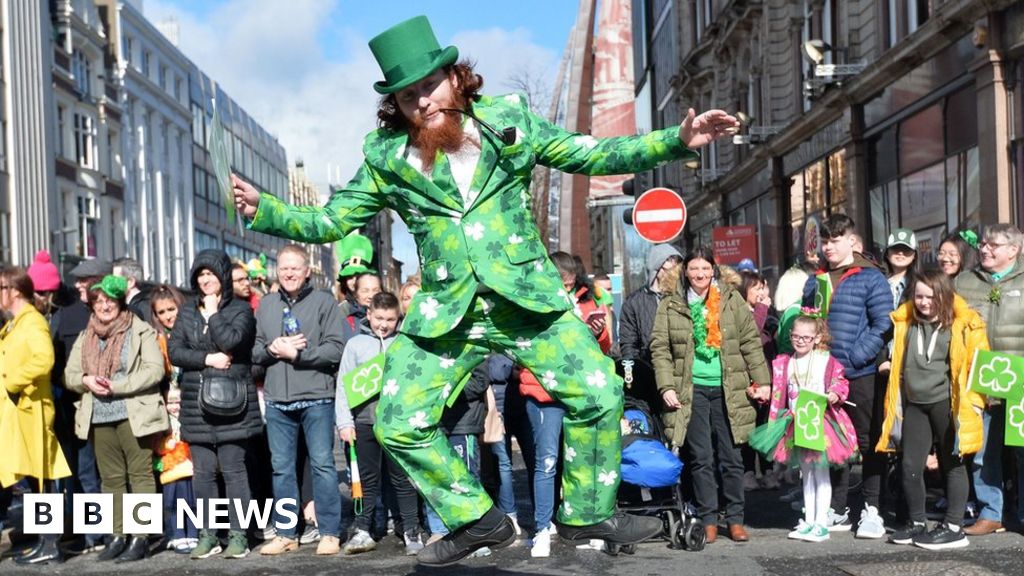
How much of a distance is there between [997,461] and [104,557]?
5685 millimetres

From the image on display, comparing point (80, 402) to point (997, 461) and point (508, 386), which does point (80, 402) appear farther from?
point (997, 461)

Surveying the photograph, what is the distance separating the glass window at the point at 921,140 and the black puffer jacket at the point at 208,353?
12440 mm

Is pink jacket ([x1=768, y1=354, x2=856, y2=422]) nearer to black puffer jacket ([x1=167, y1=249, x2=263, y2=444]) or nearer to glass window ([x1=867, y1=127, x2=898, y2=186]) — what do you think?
black puffer jacket ([x1=167, y1=249, x2=263, y2=444])

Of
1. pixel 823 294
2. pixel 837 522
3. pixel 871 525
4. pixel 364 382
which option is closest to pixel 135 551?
pixel 364 382

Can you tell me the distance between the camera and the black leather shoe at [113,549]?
334 inches

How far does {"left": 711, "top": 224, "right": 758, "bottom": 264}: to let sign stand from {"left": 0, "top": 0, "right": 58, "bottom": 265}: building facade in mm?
23760

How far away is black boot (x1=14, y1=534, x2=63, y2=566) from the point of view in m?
8.46

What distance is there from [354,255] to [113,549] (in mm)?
2916

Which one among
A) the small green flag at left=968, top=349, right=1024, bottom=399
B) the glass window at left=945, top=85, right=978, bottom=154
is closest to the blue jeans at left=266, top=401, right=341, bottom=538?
the small green flag at left=968, top=349, right=1024, bottom=399

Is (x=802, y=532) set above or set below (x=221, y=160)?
below

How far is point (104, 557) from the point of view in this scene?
8.47 metres

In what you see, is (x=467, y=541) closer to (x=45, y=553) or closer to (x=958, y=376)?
(x=958, y=376)

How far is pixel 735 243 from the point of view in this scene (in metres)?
22.9

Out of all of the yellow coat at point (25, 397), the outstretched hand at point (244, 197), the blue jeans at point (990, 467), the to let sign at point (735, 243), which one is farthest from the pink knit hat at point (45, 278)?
the to let sign at point (735, 243)
